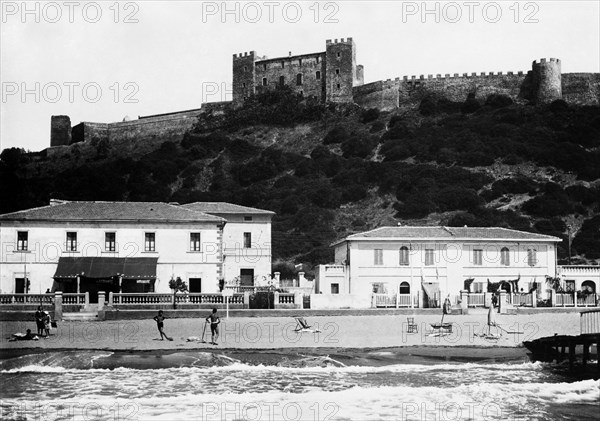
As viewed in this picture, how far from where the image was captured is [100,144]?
11444 cm

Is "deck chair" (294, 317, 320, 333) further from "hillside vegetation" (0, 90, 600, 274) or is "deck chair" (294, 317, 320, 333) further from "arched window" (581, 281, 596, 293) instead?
"hillside vegetation" (0, 90, 600, 274)

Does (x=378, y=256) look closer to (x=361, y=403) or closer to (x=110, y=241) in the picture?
(x=110, y=241)

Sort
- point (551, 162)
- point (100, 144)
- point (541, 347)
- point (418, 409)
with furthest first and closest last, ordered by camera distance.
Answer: point (100, 144) < point (551, 162) < point (541, 347) < point (418, 409)

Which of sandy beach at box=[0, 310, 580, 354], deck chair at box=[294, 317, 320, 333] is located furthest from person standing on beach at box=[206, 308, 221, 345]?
deck chair at box=[294, 317, 320, 333]

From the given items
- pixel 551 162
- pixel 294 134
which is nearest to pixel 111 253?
pixel 551 162

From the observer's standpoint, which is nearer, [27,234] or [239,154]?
[27,234]

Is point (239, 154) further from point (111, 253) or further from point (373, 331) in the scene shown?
point (373, 331)

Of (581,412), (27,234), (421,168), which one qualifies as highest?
(421,168)

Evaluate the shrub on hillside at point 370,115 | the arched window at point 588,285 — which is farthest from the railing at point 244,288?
the shrub on hillside at point 370,115

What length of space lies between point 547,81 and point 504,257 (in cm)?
6055

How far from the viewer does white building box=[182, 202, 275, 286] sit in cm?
5203

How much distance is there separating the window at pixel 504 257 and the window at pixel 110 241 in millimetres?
20968

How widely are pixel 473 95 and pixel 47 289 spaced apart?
74.1 meters

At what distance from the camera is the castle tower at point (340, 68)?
11044 cm
